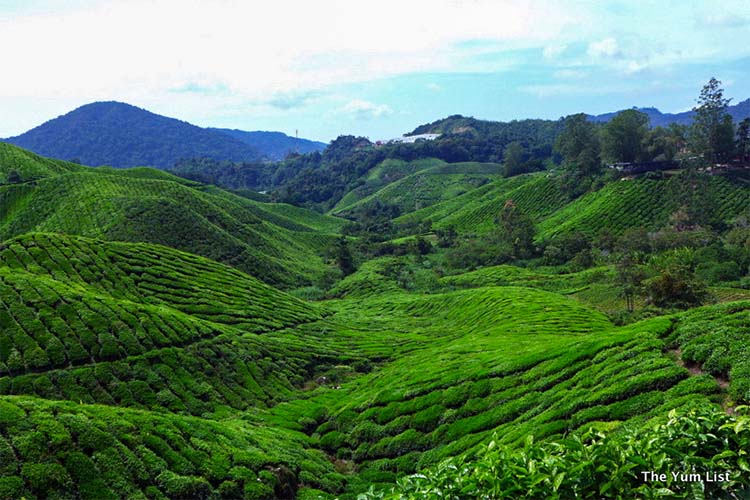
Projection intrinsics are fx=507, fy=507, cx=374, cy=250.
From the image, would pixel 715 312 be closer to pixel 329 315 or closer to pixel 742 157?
pixel 329 315

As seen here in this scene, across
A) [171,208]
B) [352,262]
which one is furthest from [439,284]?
[171,208]

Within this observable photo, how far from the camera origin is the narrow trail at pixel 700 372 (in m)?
15.0

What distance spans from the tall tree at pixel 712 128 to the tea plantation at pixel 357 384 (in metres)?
43.7

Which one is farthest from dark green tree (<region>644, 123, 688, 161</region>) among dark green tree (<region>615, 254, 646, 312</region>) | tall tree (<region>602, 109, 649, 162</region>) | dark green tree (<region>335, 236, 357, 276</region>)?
dark green tree (<region>335, 236, 357, 276</region>)

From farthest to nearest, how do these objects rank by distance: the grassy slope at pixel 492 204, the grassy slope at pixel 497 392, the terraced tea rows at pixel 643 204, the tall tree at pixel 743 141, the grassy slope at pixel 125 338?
1. the grassy slope at pixel 492 204
2. the tall tree at pixel 743 141
3. the terraced tea rows at pixel 643 204
4. the grassy slope at pixel 125 338
5. the grassy slope at pixel 497 392

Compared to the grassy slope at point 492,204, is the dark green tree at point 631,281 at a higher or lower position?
lower

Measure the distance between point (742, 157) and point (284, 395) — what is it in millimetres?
119222

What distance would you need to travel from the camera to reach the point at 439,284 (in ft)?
296

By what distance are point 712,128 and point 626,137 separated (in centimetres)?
1677

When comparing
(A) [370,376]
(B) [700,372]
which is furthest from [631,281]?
(B) [700,372]

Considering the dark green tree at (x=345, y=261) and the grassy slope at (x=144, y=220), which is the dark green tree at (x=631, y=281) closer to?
the grassy slope at (x=144, y=220)

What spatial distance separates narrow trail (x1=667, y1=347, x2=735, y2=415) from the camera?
15.0 m

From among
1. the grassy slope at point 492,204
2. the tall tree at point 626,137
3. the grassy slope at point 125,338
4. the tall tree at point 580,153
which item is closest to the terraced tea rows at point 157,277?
the grassy slope at point 125,338

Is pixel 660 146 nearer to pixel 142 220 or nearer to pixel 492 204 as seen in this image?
pixel 492 204
